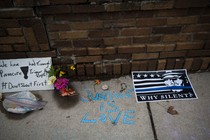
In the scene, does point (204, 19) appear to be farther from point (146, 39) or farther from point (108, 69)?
point (108, 69)

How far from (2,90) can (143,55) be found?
148 centimetres

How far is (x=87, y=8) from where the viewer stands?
5.65ft

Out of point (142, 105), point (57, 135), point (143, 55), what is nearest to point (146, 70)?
point (143, 55)

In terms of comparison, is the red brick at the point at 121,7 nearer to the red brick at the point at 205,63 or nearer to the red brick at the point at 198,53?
the red brick at the point at 198,53

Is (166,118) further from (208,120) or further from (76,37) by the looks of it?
(76,37)

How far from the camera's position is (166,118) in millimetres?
1866

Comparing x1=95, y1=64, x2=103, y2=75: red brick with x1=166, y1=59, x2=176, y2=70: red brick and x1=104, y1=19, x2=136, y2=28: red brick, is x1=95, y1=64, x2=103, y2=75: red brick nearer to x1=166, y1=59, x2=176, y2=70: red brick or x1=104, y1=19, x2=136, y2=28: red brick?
x1=104, y1=19, x2=136, y2=28: red brick

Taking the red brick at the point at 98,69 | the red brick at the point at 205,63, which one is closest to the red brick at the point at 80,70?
the red brick at the point at 98,69

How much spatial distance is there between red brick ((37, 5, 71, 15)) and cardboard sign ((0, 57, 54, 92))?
19.6 inches

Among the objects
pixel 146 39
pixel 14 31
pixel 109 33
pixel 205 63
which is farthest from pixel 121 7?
pixel 205 63

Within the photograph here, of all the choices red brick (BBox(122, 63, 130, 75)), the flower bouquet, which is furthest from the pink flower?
red brick (BBox(122, 63, 130, 75))

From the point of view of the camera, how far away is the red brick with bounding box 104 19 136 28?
1.84 m

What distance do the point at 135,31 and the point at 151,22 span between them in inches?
6.4

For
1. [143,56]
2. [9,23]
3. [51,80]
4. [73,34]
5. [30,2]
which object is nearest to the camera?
[30,2]
